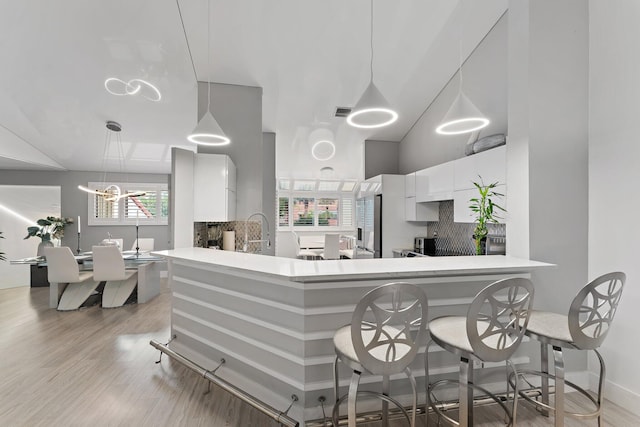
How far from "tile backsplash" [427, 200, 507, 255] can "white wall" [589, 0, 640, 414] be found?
129cm

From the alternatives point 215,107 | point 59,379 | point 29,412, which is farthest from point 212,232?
point 29,412

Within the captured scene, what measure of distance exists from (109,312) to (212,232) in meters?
1.84

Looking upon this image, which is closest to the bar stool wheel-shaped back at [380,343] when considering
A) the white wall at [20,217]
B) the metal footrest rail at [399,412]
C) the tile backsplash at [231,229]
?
the metal footrest rail at [399,412]

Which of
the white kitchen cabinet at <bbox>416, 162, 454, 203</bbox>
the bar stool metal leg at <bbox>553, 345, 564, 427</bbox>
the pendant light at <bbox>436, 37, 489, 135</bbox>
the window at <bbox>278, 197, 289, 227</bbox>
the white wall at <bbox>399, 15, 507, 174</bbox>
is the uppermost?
the white wall at <bbox>399, 15, 507, 174</bbox>

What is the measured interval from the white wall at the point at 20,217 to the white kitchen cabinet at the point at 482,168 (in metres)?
7.71

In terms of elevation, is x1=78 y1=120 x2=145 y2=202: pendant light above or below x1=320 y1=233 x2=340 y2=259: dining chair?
above

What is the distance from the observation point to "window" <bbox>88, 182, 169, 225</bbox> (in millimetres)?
6562

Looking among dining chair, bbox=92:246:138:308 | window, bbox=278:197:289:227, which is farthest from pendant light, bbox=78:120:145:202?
window, bbox=278:197:289:227

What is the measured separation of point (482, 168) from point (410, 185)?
5.47ft

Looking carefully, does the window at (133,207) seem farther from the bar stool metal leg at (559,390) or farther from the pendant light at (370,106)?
the bar stool metal leg at (559,390)

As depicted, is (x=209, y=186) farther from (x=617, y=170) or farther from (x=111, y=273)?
(x=617, y=170)

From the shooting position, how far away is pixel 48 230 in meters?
6.10

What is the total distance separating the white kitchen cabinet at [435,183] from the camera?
376cm

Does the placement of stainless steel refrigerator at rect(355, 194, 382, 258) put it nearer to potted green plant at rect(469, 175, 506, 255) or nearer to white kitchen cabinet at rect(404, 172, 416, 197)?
white kitchen cabinet at rect(404, 172, 416, 197)
